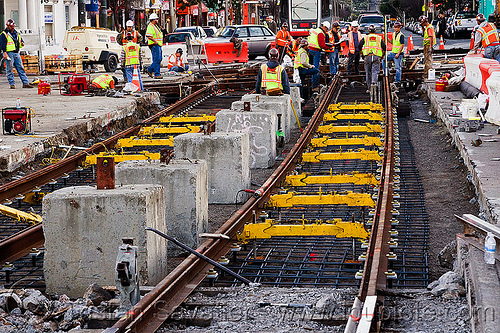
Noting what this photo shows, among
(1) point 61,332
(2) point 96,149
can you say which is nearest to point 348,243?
(1) point 61,332

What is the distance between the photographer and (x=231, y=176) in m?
10.5

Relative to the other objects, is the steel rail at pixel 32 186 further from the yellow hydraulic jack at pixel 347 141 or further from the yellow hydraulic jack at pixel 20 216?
the yellow hydraulic jack at pixel 347 141

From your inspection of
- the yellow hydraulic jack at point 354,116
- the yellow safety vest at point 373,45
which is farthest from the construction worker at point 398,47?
the yellow hydraulic jack at point 354,116

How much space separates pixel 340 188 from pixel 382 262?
4.18m

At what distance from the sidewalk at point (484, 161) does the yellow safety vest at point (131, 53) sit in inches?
328

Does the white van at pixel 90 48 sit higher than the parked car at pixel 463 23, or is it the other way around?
the parked car at pixel 463 23

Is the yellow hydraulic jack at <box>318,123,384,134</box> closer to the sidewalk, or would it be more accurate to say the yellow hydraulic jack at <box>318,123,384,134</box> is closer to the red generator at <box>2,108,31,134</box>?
the sidewalk

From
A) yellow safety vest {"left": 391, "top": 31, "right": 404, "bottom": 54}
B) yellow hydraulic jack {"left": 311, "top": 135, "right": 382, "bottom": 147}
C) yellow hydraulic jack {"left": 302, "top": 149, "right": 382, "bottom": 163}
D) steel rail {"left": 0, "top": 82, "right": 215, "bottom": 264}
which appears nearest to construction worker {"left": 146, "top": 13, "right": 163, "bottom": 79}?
steel rail {"left": 0, "top": 82, "right": 215, "bottom": 264}

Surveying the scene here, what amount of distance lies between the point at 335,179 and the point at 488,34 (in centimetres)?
1300

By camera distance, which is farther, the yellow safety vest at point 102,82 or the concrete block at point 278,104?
the yellow safety vest at point 102,82

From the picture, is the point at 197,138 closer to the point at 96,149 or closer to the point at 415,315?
the point at 96,149

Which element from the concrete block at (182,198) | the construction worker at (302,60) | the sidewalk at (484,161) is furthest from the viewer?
the construction worker at (302,60)

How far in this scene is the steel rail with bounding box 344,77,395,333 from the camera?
18.0 ft

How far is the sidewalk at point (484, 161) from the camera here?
873 cm
